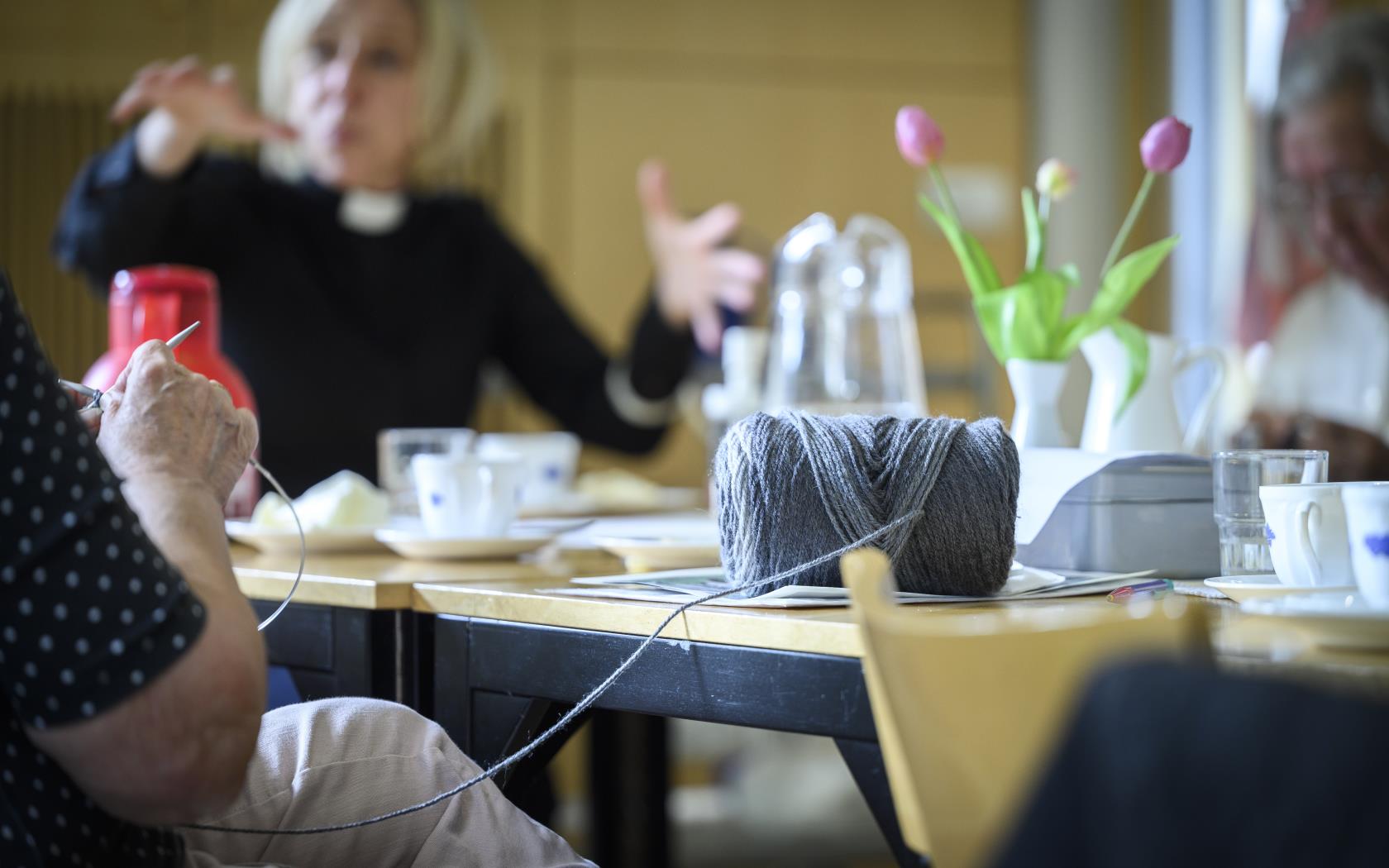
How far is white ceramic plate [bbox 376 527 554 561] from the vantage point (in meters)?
1.08

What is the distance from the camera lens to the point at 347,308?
220cm

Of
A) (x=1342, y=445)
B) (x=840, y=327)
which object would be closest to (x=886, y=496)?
(x=840, y=327)

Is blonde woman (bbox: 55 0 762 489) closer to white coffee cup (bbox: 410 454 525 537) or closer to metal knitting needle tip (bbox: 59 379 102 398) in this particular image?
white coffee cup (bbox: 410 454 525 537)

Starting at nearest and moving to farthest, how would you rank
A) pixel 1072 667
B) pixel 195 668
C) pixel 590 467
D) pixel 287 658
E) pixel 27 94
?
pixel 1072 667
pixel 195 668
pixel 287 658
pixel 27 94
pixel 590 467

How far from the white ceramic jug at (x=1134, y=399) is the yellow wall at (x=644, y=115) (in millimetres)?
2622

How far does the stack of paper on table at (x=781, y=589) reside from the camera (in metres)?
0.77

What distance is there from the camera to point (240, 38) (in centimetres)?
351

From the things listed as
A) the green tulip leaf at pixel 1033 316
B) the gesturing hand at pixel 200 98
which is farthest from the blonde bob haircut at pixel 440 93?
the green tulip leaf at pixel 1033 316

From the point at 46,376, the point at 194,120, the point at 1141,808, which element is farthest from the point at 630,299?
the point at 1141,808

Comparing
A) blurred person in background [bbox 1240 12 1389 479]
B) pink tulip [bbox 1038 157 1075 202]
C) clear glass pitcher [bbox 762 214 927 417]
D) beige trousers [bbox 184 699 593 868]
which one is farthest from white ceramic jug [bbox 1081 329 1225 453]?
blurred person in background [bbox 1240 12 1389 479]

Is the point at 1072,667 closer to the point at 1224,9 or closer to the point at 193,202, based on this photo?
the point at 193,202

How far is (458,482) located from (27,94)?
2.81 m

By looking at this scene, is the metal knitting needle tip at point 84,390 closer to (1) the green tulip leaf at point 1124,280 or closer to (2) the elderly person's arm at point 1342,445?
(1) the green tulip leaf at point 1124,280

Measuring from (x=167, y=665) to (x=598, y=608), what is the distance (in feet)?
0.86
